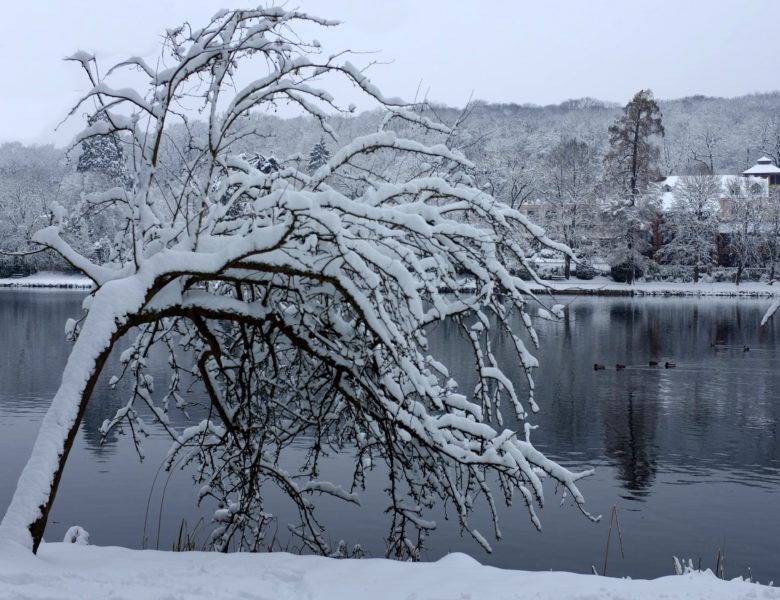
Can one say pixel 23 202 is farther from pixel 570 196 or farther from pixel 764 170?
pixel 764 170

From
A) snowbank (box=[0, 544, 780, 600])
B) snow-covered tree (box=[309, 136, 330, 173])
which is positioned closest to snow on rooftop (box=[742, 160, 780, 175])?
snow-covered tree (box=[309, 136, 330, 173])

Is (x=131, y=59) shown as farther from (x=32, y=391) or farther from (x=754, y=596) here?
(x=32, y=391)

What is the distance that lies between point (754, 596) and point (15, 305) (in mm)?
52144

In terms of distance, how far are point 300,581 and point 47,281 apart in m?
70.6

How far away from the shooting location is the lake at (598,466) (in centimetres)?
1329

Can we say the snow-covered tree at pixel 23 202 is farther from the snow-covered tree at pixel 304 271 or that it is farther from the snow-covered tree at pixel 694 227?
the snow-covered tree at pixel 304 271

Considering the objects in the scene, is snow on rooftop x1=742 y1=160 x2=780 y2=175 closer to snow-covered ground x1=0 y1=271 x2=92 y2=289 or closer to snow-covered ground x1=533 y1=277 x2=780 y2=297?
snow-covered ground x1=533 y1=277 x2=780 y2=297

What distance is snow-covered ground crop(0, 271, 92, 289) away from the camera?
226 ft

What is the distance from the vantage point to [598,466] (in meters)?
18.5

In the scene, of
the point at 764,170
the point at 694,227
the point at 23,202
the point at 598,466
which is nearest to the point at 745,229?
the point at 694,227

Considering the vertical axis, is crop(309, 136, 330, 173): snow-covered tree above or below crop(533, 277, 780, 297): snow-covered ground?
above

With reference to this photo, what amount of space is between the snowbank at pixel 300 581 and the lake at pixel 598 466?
176 cm

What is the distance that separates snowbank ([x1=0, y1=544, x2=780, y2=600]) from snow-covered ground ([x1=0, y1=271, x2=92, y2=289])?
219ft

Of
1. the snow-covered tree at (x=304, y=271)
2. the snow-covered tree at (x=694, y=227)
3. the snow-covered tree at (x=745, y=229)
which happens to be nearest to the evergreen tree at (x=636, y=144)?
the snow-covered tree at (x=694, y=227)
